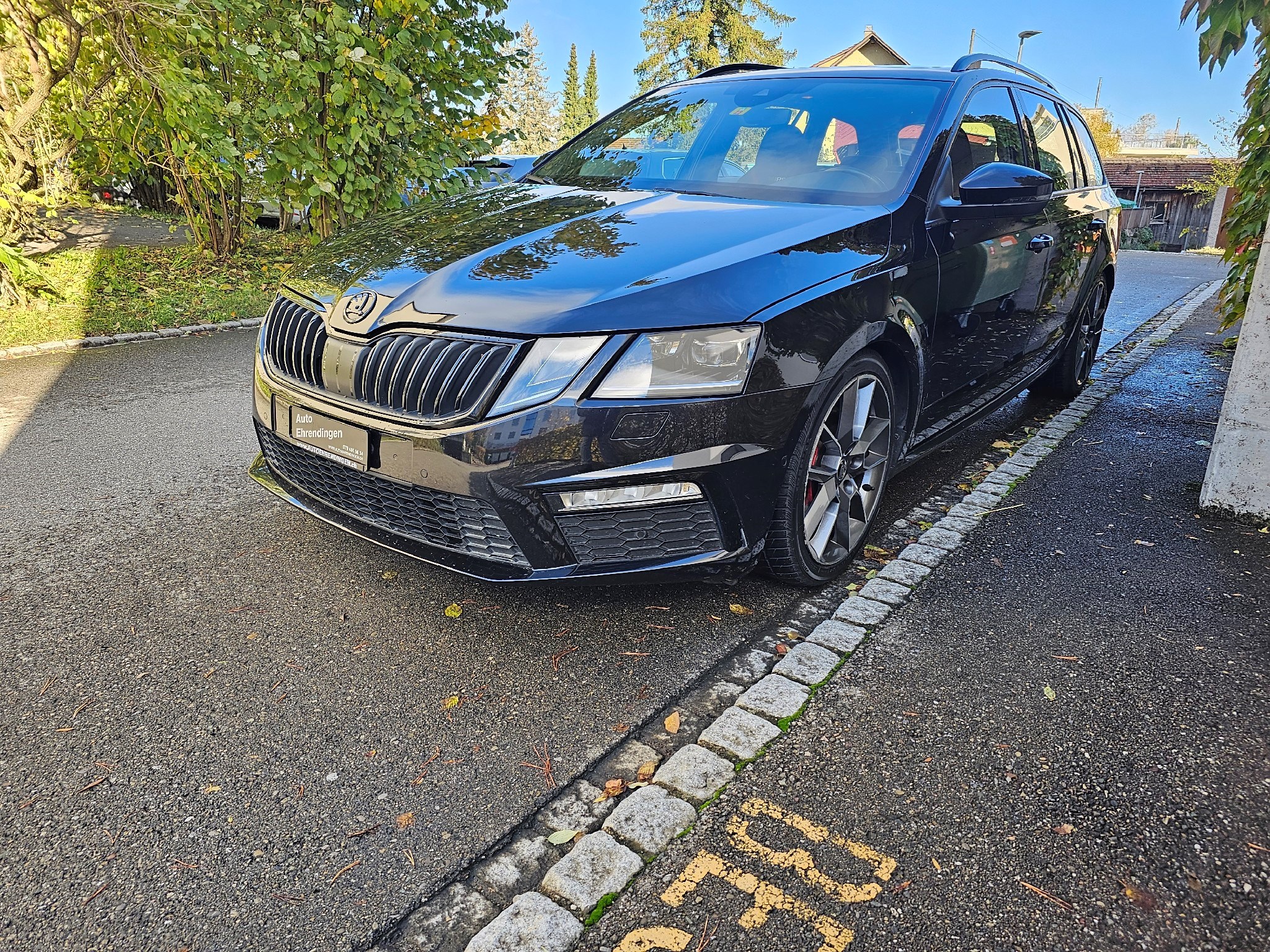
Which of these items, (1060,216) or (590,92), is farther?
(590,92)

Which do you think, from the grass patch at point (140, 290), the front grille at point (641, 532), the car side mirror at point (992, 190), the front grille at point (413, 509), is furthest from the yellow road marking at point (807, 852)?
the grass patch at point (140, 290)

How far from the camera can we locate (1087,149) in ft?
17.8

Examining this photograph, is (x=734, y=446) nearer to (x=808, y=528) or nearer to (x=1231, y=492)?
(x=808, y=528)

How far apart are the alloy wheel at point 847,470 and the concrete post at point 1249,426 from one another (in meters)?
1.64

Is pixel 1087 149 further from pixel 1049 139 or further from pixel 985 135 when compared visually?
pixel 985 135

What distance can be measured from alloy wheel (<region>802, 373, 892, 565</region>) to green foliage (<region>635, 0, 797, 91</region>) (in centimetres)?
4103

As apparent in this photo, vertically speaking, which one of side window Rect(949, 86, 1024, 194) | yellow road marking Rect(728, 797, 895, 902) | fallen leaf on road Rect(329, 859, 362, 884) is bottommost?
fallen leaf on road Rect(329, 859, 362, 884)

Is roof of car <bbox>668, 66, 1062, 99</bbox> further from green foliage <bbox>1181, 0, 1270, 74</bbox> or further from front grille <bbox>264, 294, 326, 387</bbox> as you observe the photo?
front grille <bbox>264, 294, 326, 387</bbox>

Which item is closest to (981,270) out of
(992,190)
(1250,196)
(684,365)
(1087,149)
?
(992,190)

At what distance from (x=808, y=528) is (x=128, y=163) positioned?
363 inches

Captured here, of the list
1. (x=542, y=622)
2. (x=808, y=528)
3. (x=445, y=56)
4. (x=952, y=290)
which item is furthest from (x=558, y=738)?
(x=445, y=56)

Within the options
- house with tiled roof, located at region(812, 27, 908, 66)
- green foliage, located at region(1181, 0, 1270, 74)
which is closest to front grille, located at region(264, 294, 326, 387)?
green foliage, located at region(1181, 0, 1270, 74)

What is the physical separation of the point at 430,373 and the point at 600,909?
1417mm

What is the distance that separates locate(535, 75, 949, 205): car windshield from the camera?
3287 mm
